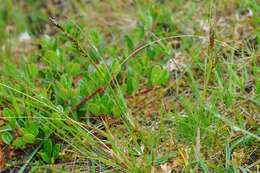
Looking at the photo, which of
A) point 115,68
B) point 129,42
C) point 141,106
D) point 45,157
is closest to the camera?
point 45,157

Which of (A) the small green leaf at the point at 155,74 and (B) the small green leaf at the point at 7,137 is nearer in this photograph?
(B) the small green leaf at the point at 7,137

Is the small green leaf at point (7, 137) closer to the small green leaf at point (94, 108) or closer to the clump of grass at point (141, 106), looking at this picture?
the clump of grass at point (141, 106)

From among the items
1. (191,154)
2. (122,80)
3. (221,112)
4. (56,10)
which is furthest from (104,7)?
(191,154)

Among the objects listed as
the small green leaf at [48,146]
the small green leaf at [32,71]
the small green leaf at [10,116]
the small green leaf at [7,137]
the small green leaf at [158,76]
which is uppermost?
the small green leaf at [32,71]

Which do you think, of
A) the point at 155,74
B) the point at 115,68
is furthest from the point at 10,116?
the point at 155,74

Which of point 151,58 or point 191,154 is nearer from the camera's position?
point 191,154

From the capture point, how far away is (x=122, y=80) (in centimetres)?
196

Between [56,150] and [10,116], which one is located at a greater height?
[10,116]

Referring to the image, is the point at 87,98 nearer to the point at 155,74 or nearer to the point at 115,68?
the point at 115,68

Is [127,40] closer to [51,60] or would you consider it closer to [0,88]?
[51,60]

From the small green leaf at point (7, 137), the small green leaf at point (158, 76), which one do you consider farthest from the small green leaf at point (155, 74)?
the small green leaf at point (7, 137)

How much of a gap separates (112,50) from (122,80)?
0.18 meters

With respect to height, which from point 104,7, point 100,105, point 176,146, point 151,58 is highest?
point 104,7

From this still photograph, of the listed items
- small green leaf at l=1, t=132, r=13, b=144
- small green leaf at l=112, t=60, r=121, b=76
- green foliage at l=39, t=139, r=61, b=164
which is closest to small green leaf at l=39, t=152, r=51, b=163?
green foliage at l=39, t=139, r=61, b=164
